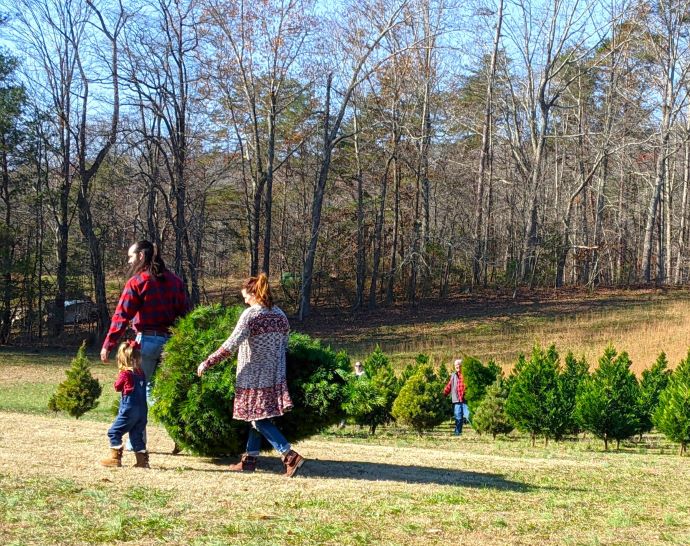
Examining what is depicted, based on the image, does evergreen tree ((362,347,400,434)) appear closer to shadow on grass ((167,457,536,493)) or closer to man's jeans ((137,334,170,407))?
shadow on grass ((167,457,536,493))

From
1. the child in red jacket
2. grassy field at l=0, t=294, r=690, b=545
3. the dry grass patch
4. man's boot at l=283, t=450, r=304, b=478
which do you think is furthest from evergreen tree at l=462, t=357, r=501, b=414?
man's boot at l=283, t=450, r=304, b=478

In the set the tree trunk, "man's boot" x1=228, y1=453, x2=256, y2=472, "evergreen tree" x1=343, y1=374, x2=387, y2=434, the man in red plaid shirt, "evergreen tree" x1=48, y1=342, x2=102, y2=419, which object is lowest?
"evergreen tree" x1=48, y1=342, x2=102, y2=419

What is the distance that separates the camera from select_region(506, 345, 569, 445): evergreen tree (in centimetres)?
1422

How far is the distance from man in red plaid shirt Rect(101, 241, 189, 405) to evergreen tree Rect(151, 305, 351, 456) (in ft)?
0.46

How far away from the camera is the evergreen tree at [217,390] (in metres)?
7.40

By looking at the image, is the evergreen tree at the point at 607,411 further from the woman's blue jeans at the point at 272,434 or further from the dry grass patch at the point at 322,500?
the woman's blue jeans at the point at 272,434

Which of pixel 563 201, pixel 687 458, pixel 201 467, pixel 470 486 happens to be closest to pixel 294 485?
pixel 201 467

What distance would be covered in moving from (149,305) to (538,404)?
28.2ft

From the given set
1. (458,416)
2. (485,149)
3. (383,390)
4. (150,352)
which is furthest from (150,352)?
(485,149)

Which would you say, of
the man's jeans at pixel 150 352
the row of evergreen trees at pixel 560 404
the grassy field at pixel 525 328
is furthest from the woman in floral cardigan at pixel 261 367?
the grassy field at pixel 525 328

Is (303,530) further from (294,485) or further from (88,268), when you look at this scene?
(88,268)

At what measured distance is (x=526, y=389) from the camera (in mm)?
14359

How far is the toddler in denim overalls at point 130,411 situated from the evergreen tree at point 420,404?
29.3 feet

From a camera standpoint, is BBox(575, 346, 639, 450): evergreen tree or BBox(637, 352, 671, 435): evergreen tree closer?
BBox(575, 346, 639, 450): evergreen tree
